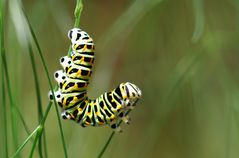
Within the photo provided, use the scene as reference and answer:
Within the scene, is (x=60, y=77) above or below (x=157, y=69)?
below

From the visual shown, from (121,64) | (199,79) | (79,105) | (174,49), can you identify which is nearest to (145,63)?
(174,49)

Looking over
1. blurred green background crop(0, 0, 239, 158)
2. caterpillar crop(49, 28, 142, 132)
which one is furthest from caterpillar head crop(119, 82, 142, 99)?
blurred green background crop(0, 0, 239, 158)

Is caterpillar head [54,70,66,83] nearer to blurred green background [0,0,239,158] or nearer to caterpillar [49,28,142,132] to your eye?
caterpillar [49,28,142,132]

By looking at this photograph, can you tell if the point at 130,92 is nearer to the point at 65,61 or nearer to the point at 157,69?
the point at 65,61

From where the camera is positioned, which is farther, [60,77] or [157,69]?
[157,69]

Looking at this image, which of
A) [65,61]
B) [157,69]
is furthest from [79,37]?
[157,69]

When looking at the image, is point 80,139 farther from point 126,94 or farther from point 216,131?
point 216,131

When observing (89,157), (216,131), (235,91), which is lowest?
(89,157)
